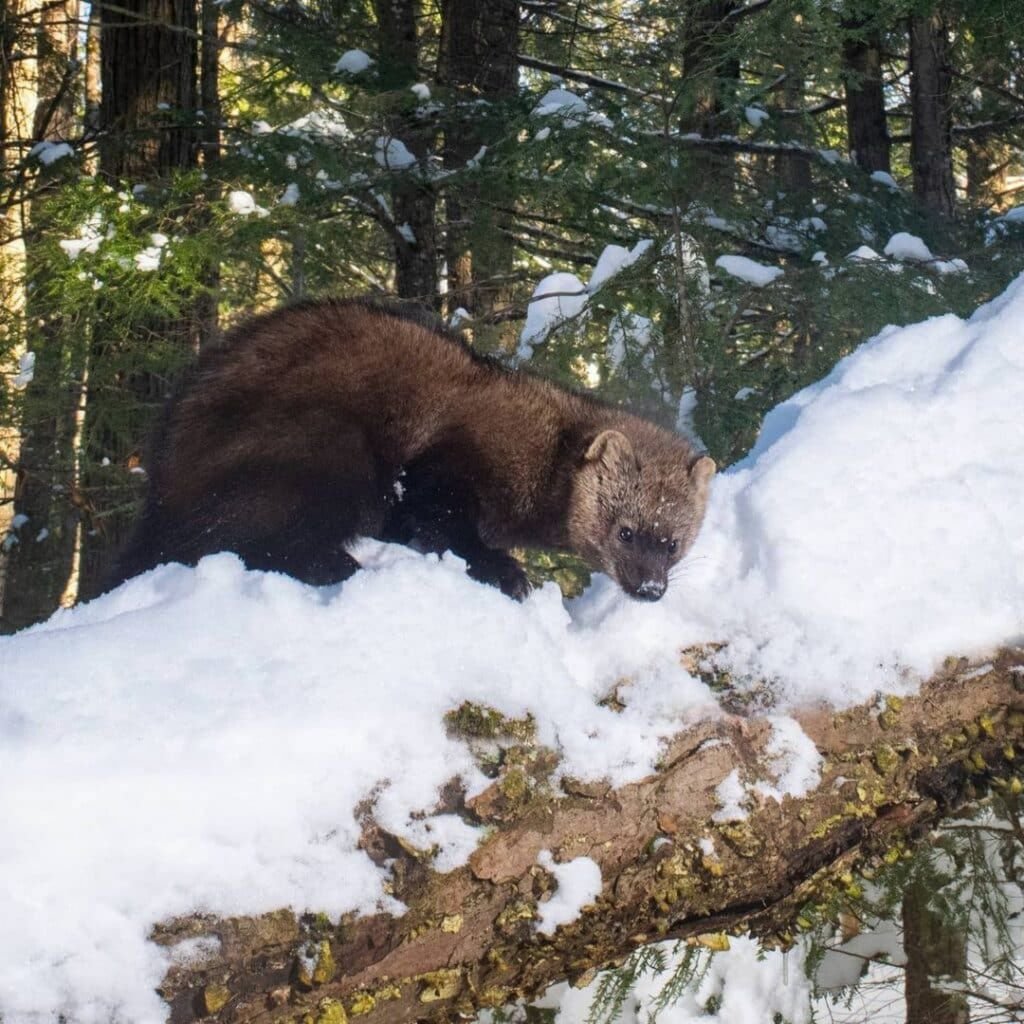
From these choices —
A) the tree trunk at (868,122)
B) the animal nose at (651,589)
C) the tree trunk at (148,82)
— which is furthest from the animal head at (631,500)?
the tree trunk at (868,122)

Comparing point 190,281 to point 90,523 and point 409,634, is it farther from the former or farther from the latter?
point 409,634

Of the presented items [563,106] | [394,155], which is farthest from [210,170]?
[563,106]

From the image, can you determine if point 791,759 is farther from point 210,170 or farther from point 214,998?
point 210,170

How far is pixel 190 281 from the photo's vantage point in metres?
7.32

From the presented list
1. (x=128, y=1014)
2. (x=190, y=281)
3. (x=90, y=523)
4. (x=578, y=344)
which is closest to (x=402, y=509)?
(x=128, y=1014)

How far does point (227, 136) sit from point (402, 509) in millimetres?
6537

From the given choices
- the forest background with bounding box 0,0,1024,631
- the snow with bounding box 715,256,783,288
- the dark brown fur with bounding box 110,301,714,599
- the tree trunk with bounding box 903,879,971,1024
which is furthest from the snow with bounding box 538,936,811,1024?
the snow with bounding box 715,256,783,288

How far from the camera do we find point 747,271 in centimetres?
670

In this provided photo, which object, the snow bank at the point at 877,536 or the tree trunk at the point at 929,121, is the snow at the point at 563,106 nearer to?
the tree trunk at the point at 929,121

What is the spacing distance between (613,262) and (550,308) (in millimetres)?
633

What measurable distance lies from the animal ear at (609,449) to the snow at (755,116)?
419cm

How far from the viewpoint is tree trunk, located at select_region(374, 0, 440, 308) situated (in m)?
8.53

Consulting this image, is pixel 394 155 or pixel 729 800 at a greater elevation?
pixel 394 155

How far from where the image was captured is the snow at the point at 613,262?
6758 mm
